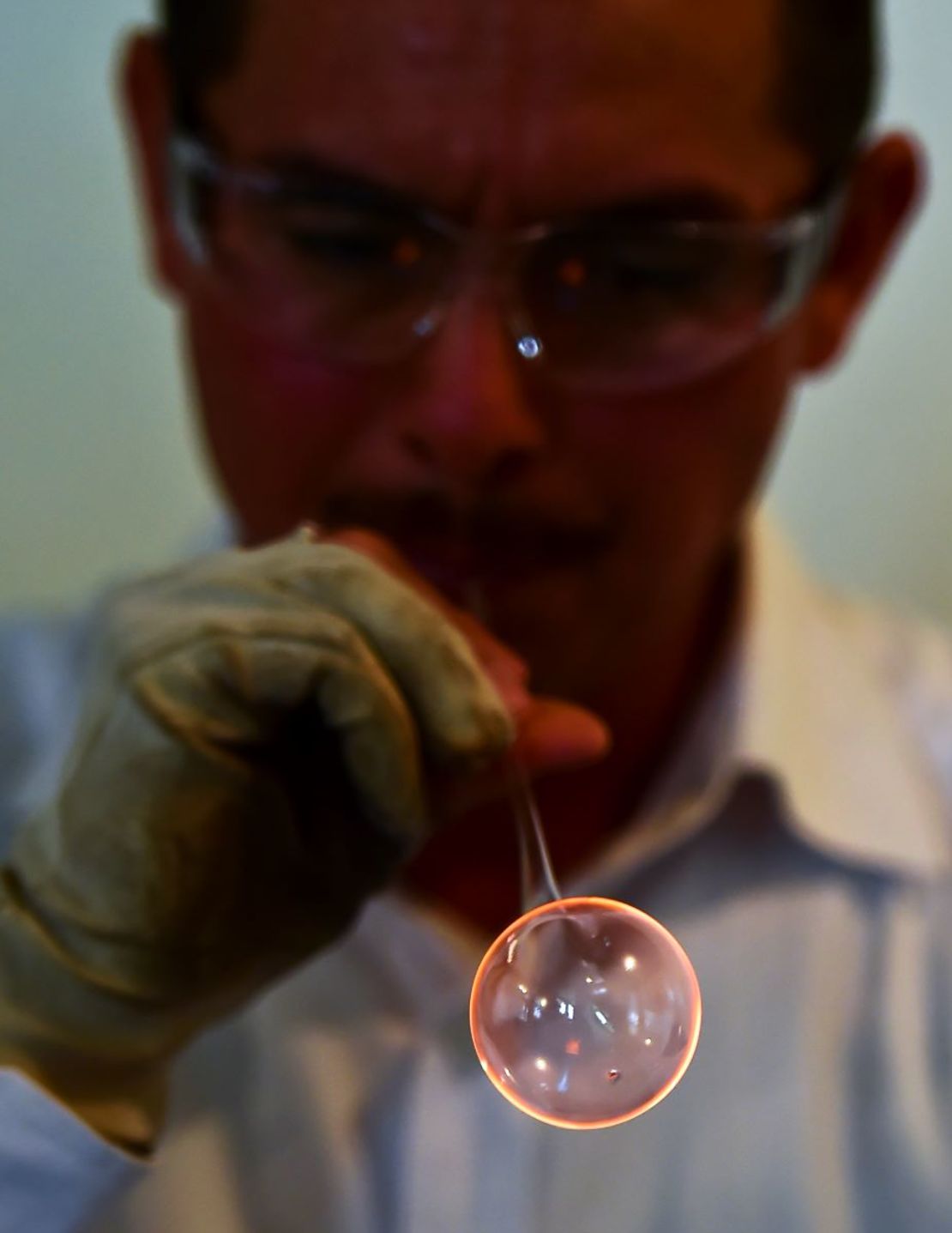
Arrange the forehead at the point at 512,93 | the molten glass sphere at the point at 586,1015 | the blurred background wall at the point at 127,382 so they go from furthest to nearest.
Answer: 1. the blurred background wall at the point at 127,382
2. the forehead at the point at 512,93
3. the molten glass sphere at the point at 586,1015

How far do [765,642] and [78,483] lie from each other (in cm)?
84

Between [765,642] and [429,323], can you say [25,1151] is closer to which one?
[429,323]

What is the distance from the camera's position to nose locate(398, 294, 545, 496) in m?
0.84

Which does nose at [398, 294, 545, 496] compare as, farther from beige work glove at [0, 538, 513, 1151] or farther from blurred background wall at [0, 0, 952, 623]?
blurred background wall at [0, 0, 952, 623]

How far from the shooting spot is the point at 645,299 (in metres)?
0.91

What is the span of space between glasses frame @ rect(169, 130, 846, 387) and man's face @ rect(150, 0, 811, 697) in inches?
0.4

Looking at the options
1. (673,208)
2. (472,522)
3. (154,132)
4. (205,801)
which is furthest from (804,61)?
(205,801)

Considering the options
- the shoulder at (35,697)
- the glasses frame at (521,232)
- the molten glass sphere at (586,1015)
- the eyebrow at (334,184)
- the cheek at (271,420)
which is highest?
the eyebrow at (334,184)

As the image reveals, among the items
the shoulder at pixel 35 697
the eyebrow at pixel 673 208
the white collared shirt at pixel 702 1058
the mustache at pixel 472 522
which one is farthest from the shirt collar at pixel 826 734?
the shoulder at pixel 35 697

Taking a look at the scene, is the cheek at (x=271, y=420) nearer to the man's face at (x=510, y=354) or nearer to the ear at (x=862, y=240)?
the man's face at (x=510, y=354)

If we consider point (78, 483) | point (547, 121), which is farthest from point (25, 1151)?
point (78, 483)

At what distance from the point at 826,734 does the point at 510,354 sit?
47 centimetres

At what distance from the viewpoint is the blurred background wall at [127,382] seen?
135cm

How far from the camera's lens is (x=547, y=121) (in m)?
0.82
